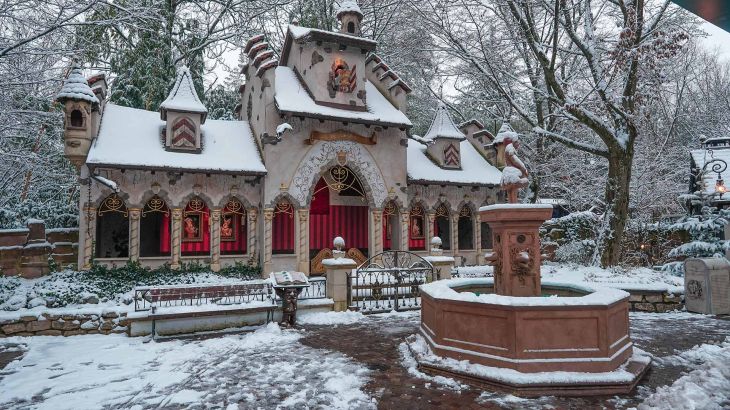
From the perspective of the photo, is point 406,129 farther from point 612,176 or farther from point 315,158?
point 612,176

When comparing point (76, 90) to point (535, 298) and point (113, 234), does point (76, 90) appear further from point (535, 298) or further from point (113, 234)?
point (535, 298)

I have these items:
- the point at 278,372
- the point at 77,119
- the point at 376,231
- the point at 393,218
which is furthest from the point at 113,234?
the point at 278,372

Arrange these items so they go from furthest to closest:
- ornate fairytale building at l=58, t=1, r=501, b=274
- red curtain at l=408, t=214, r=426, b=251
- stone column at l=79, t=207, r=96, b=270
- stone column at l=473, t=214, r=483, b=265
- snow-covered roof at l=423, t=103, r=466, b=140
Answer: stone column at l=473, t=214, r=483, b=265 < snow-covered roof at l=423, t=103, r=466, b=140 < red curtain at l=408, t=214, r=426, b=251 < ornate fairytale building at l=58, t=1, r=501, b=274 < stone column at l=79, t=207, r=96, b=270

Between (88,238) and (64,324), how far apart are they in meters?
5.22

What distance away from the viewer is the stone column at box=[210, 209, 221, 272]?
1748 cm

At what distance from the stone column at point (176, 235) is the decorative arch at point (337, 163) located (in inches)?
178

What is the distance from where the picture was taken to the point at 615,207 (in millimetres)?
17375

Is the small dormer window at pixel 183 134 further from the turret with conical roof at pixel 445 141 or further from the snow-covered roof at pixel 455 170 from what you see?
the turret with conical roof at pixel 445 141

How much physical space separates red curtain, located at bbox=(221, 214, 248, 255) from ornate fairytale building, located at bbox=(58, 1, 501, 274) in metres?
0.04

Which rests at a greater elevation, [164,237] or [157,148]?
[157,148]

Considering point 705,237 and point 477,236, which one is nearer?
point 705,237

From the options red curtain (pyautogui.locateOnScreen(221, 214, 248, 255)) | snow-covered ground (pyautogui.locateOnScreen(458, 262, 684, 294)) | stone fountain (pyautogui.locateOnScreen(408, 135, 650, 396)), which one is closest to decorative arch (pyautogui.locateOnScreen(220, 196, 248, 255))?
red curtain (pyautogui.locateOnScreen(221, 214, 248, 255))

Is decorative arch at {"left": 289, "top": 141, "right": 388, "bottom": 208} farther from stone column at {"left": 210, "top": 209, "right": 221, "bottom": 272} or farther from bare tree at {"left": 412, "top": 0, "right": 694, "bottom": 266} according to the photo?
bare tree at {"left": 412, "top": 0, "right": 694, "bottom": 266}

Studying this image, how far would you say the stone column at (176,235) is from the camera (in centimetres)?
1677
